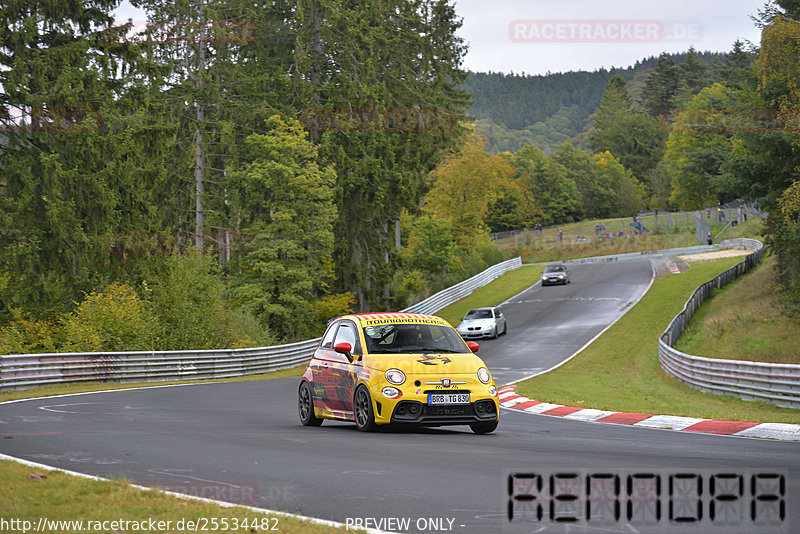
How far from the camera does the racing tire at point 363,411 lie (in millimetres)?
12609

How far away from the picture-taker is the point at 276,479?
8.45 m

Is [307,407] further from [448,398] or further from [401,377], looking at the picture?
[448,398]

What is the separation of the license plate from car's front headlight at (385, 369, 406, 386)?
437mm

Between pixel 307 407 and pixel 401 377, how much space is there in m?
2.76

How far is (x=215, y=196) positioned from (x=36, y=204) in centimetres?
1692

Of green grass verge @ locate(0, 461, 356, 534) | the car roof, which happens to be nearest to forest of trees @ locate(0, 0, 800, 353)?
the car roof

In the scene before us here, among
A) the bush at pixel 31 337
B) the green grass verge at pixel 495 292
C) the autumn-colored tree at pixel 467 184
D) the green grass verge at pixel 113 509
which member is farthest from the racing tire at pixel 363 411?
the autumn-colored tree at pixel 467 184

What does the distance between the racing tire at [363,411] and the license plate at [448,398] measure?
88 cm

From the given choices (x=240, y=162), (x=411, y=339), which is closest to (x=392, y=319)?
(x=411, y=339)

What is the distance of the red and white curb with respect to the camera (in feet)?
42.6

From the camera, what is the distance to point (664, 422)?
15148 mm

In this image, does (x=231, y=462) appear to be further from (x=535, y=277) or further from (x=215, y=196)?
(x=535, y=277)

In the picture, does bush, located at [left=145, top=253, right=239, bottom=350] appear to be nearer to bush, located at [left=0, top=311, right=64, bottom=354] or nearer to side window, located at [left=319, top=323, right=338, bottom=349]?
bush, located at [left=0, top=311, right=64, bottom=354]

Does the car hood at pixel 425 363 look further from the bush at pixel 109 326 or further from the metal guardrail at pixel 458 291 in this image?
the metal guardrail at pixel 458 291
